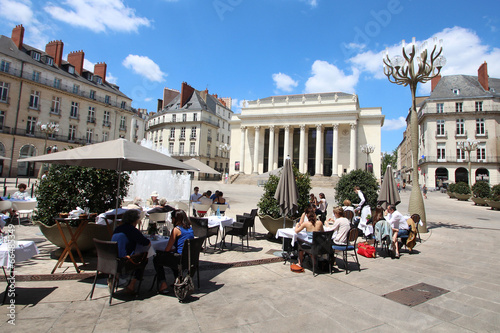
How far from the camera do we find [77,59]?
39.5 m

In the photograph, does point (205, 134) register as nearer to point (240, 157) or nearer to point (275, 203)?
point (240, 157)

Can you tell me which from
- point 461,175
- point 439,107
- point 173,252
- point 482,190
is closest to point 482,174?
point 461,175

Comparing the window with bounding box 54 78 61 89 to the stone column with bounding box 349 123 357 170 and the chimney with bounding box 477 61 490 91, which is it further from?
the chimney with bounding box 477 61 490 91

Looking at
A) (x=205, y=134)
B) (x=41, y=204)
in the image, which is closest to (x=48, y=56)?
(x=205, y=134)

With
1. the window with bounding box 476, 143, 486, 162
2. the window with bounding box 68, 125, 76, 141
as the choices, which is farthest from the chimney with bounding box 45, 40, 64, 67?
the window with bounding box 476, 143, 486, 162

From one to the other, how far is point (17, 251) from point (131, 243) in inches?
52.1

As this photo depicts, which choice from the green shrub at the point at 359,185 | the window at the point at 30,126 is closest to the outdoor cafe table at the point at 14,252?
the green shrub at the point at 359,185

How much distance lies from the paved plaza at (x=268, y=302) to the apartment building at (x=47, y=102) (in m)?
29.6

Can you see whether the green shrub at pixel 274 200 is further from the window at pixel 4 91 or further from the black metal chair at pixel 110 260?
the window at pixel 4 91

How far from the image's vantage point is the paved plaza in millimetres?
3219

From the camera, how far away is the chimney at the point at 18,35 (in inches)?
1314

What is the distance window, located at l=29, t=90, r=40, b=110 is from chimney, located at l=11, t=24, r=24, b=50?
568cm

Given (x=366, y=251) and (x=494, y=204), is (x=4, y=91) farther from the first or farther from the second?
(x=494, y=204)

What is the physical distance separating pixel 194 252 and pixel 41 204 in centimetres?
354
